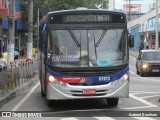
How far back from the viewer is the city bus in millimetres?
13898

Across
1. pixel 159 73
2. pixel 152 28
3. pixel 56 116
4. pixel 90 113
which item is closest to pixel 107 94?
pixel 90 113

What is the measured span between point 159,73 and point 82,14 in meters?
17.3

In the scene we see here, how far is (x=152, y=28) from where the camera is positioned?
196 ft

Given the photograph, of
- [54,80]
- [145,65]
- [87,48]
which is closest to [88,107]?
[54,80]

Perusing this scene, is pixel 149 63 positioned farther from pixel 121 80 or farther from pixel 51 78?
pixel 51 78

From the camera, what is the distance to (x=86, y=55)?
46.1ft

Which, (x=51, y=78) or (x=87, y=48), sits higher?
(x=87, y=48)

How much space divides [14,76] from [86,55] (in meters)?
7.79

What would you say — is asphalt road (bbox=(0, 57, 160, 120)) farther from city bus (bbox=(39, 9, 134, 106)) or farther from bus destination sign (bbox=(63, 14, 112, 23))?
bus destination sign (bbox=(63, 14, 112, 23))

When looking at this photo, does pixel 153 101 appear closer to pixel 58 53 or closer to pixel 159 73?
pixel 58 53

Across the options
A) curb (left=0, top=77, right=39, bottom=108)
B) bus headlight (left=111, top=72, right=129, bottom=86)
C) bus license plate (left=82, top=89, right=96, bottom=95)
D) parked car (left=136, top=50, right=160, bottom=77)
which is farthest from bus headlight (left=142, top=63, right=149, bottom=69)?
bus license plate (left=82, top=89, right=96, bottom=95)

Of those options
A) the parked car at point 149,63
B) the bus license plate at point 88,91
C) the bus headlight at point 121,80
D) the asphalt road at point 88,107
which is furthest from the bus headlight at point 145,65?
Result: the bus license plate at point 88,91

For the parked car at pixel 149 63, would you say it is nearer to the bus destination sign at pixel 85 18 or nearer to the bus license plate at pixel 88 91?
the bus destination sign at pixel 85 18

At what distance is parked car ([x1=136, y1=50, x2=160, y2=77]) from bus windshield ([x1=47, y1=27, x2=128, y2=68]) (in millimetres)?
15894
